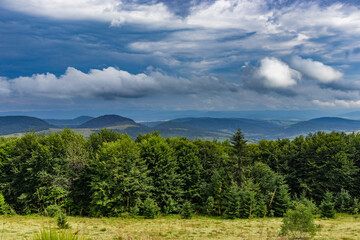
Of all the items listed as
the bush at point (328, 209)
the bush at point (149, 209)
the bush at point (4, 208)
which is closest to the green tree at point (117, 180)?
the bush at point (149, 209)

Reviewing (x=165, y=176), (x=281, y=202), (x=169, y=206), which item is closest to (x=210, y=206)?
(x=169, y=206)

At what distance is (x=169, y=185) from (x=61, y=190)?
2160cm

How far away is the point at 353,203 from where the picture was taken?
4909cm

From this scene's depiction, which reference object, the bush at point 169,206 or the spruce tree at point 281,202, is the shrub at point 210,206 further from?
the spruce tree at point 281,202

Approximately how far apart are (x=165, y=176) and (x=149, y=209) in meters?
8.87

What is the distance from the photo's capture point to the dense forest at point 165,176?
46.5 m

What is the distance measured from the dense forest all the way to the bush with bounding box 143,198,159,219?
0.65ft

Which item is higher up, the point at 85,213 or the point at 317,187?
the point at 317,187

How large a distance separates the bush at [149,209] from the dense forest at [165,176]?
20 centimetres

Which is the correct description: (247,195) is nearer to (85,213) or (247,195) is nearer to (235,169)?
(235,169)

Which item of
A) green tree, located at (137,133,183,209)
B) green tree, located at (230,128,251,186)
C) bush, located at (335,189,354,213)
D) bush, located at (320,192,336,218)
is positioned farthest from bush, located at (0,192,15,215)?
bush, located at (335,189,354,213)

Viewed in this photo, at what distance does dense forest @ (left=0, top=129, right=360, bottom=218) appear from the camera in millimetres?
46531

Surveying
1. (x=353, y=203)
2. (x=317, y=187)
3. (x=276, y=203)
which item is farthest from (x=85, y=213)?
(x=353, y=203)

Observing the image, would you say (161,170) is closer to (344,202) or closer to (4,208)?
(4,208)
